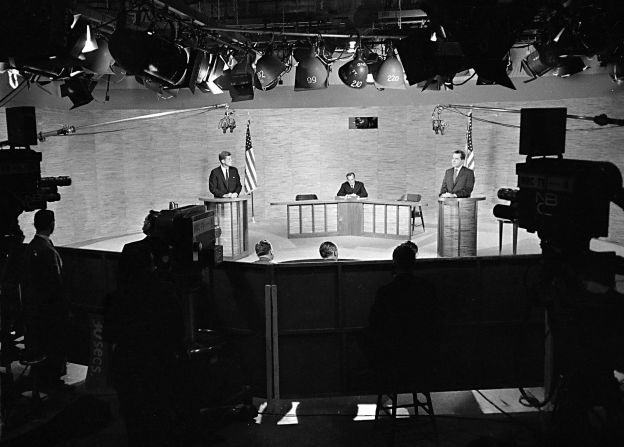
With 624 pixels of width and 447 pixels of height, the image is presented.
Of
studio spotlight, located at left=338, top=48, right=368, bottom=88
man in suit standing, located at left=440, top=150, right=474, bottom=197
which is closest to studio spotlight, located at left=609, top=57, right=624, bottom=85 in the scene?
man in suit standing, located at left=440, top=150, right=474, bottom=197

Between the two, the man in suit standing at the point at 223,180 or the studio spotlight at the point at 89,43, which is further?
the man in suit standing at the point at 223,180

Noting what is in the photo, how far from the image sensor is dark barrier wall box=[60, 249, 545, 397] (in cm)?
532

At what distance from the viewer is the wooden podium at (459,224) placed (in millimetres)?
9820

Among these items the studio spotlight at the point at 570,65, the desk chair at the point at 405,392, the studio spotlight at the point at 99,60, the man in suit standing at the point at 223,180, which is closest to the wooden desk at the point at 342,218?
the man in suit standing at the point at 223,180

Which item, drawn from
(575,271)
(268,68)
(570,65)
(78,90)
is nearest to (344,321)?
(575,271)

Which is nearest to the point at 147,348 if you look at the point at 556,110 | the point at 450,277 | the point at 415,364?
the point at 415,364

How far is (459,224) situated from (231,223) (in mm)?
3586

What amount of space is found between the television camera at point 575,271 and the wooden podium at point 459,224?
6.14m

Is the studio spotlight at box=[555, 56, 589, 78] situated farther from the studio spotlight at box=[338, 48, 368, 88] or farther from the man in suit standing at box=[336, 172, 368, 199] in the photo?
the man in suit standing at box=[336, 172, 368, 199]

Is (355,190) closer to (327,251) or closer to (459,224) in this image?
(459,224)

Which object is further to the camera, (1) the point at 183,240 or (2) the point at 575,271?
(1) the point at 183,240

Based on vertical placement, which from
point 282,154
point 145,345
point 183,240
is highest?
point 282,154

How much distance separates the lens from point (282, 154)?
1495 cm

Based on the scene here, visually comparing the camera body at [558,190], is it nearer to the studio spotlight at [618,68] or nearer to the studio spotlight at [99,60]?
the studio spotlight at [99,60]
